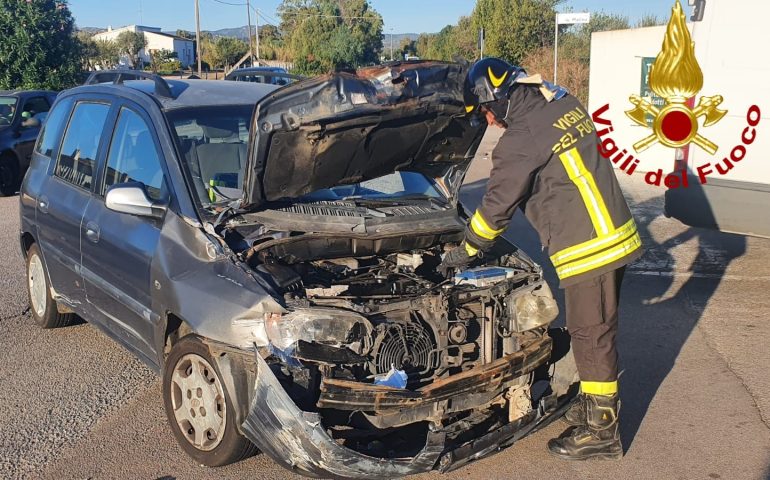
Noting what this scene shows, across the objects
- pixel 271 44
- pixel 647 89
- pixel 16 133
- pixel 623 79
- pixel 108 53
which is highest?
pixel 271 44

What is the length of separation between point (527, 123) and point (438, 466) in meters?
1.73

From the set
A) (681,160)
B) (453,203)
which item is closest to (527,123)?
(453,203)

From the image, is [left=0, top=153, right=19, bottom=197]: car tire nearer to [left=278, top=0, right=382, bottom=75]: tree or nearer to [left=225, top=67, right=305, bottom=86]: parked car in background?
[left=225, top=67, right=305, bottom=86]: parked car in background

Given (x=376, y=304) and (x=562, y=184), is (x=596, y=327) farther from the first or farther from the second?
(x=376, y=304)

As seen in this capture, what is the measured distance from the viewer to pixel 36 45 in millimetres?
22234

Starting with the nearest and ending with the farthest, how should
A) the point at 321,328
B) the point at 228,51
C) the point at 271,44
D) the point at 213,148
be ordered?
the point at 321,328 → the point at 213,148 → the point at 228,51 → the point at 271,44

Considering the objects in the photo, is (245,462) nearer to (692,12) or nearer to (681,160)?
(681,160)

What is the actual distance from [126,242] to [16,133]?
9.81 meters

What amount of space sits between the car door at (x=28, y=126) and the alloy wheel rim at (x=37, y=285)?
7309mm

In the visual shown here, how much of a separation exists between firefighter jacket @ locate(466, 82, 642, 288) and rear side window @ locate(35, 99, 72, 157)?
3.27 meters

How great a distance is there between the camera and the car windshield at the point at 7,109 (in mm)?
12984

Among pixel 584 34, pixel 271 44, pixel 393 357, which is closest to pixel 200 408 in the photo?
pixel 393 357

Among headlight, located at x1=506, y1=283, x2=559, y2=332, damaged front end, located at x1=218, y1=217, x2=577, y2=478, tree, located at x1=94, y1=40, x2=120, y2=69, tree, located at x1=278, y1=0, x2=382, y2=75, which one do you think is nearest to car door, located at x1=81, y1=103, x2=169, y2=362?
damaged front end, located at x1=218, y1=217, x2=577, y2=478

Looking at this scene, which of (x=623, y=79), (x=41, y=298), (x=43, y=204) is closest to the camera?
(x=43, y=204)
